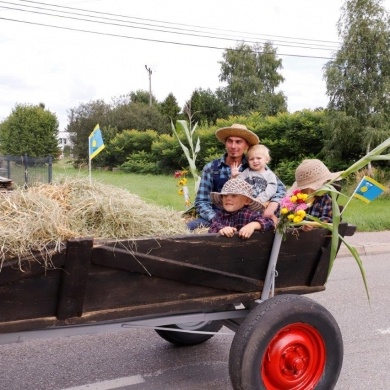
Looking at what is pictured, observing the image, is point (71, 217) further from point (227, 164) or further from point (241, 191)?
point (227, 164)

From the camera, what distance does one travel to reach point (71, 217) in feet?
8.39

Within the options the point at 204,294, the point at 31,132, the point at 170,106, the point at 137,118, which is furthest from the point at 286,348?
the point at 170,106

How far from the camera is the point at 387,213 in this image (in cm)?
1074

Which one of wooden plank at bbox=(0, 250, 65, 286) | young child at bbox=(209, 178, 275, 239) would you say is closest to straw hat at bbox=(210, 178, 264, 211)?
young child at bbox=(209, 178, 275, 239)

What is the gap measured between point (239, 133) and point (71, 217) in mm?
1707

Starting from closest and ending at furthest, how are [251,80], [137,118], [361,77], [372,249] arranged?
1. [372,249]
2. [361,77]
3. [137,118]
4. [251,80]

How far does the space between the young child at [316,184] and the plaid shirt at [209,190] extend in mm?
299

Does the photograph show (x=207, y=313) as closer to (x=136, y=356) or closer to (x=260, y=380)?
(x=260, y=380)

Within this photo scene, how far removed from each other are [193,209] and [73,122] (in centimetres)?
3337

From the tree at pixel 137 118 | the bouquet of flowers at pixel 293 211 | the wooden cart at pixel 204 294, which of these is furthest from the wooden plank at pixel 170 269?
the tree at pixel 137 118

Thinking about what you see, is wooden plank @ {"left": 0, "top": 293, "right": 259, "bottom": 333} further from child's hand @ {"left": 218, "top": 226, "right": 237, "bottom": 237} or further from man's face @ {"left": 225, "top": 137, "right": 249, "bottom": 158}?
man's face @ {"left": 225, "top": 137, "right": 249, "bottom": 158}

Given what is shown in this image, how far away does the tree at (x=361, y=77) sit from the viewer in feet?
46.3

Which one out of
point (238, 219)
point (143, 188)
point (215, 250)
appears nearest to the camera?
point (215, 250)

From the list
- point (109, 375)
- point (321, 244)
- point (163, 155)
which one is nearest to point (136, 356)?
point (109, 375)
